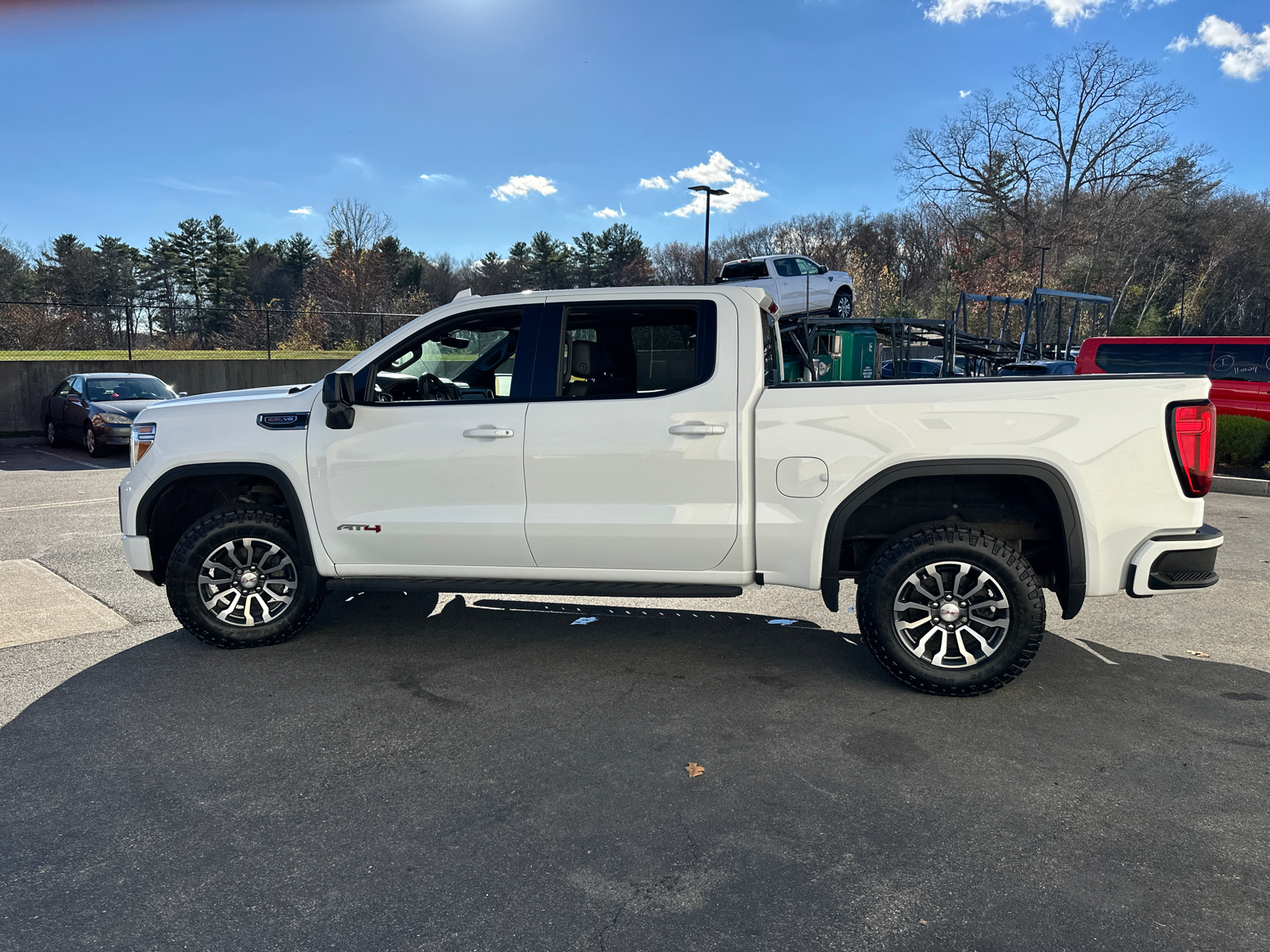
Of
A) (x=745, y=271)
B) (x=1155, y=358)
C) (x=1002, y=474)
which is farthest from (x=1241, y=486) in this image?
(x=1002, y=474)

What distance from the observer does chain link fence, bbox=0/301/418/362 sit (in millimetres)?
19953

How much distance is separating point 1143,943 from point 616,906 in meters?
1.50

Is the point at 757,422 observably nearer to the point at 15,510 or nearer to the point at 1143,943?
the point at 1143,943

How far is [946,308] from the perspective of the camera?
3997 cm

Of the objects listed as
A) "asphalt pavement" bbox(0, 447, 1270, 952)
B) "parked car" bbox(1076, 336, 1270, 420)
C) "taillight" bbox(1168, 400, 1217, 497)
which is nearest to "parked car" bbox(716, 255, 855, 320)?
"parked car" bbox(1076, 336, 1270, 420)

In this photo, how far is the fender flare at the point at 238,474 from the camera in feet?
15.4

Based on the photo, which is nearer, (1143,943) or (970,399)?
(1143,943)

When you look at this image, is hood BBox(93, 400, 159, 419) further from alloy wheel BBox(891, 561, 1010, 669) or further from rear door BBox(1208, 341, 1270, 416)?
rear door BBox(1208, 341, 1270, 416)

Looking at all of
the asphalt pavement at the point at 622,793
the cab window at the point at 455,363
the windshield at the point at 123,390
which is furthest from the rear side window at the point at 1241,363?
the windshield at the point at 123,390

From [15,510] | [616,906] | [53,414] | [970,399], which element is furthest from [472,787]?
[53,414]

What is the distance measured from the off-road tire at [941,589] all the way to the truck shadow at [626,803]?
5.3 inches

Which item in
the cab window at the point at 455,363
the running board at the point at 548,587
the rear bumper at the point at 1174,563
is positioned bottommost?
the running board at the point at 548,587

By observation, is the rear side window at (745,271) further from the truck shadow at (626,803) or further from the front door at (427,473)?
the truck shadow at (626,803)

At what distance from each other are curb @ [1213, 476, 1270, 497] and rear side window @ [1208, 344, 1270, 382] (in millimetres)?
2391
